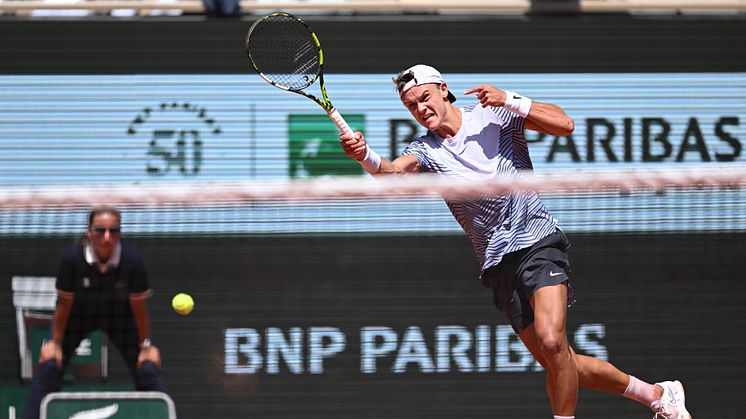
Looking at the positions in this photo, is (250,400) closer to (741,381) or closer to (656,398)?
(656,398)

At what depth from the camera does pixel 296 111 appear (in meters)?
4.55

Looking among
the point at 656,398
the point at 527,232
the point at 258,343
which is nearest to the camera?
the point at 527,232

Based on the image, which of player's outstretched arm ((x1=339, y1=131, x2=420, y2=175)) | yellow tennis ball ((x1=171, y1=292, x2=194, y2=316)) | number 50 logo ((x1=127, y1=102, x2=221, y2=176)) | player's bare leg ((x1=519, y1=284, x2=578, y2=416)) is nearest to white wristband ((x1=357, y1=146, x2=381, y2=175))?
player's outstretched arm ((x1=339, y1=131, x2=420, y2=175))

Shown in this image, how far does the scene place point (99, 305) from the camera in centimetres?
461

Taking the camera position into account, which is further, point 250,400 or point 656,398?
point 250,400

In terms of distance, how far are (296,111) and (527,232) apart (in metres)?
1.59

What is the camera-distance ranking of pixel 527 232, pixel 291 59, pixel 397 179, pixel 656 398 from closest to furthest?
pixel 397 179 < pixel 527 232 < pixel 656 398 < pixel 291 59

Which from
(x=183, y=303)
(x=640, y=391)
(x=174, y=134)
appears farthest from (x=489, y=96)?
(x=183, y=303)

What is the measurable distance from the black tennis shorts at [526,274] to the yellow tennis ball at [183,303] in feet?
5.28

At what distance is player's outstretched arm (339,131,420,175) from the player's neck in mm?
126

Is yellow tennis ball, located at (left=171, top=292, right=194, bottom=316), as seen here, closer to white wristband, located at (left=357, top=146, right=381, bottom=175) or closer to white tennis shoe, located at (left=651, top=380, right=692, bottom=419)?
white wristband, located at (left=357, top=146, right=381, bottom=175)

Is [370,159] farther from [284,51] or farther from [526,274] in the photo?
[284,51]

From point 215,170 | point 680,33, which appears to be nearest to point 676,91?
point 680,33

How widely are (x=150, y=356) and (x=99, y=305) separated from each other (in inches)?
13.3
